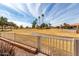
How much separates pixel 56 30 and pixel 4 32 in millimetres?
570

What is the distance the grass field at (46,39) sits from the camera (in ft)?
6.31

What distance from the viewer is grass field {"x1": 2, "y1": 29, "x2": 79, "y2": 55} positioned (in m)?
1.92

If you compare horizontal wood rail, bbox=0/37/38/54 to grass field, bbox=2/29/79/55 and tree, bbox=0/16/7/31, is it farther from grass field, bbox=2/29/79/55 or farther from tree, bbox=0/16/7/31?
tree, bbox=0/16/7/31

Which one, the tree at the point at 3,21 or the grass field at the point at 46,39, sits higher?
the tree at the point at 3,21

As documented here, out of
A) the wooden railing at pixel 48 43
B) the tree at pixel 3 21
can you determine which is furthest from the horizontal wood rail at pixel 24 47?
the tree at pixel 3 21

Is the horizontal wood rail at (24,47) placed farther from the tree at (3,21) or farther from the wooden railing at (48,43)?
the tree at (3,21)

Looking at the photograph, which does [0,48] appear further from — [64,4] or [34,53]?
[64,4]

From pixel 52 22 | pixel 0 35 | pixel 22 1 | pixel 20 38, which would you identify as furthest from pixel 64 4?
pixel 0 35

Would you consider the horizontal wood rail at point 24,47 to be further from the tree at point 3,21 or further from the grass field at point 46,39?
the tree at point 3,21

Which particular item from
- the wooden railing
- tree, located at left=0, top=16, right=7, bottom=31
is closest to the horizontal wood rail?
the wooden railing

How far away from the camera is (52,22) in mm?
1978

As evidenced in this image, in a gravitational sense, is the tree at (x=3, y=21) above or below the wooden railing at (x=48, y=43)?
above

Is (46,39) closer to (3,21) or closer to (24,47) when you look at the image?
(24,47)

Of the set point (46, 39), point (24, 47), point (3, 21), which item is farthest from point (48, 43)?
point (3, 21)
